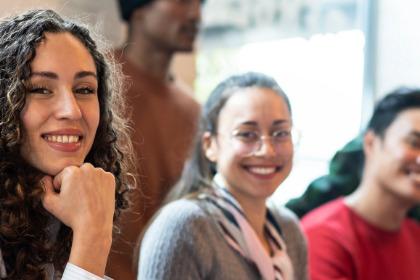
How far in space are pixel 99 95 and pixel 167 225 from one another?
0.30 m

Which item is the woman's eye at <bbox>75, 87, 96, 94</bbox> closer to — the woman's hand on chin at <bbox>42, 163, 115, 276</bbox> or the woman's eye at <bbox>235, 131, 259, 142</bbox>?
the woman's hand on chin at <bbox>42, 163, 115, 276</bbox>

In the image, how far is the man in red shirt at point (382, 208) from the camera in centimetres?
154

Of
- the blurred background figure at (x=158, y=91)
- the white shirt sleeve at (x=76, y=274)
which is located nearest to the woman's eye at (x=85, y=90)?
the white shirt sleeve at (x=76, y=274)

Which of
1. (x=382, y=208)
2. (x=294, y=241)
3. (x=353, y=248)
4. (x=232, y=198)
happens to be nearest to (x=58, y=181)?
(x=232, y=198)

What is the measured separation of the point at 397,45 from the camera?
215 centimetres

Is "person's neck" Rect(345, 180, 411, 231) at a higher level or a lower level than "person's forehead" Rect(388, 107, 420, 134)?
lower

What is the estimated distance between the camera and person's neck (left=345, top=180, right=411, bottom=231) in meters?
1.61

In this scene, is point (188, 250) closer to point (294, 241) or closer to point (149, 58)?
point (294, 241)

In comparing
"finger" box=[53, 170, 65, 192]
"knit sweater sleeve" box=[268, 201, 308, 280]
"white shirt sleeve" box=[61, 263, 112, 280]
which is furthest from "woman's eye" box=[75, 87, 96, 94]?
"knit sweater sleeve" box=[268, 201, 308, 280]

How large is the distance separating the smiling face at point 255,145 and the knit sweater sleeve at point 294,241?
5.9 inches

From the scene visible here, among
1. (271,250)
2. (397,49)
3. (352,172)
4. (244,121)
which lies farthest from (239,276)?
(397,49)

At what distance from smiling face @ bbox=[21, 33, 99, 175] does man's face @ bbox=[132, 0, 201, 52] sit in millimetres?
973

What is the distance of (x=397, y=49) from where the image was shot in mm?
2150

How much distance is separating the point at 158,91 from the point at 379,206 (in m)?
0.67
